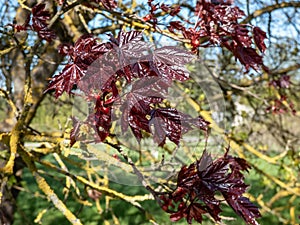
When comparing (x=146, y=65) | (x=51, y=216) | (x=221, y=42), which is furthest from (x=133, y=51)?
(x=51, y=216)

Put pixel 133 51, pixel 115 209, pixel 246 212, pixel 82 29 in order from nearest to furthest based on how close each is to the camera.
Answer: pixel 133 51 < pixel 246 212 < pixel 82 29 < pixel 115 209

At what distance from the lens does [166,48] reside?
73 centimetres

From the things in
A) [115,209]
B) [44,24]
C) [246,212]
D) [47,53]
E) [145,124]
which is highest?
[47,53]

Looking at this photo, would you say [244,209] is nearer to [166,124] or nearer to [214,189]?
[214,189]

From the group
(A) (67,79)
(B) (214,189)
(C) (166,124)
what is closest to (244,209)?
(B) (214,189)

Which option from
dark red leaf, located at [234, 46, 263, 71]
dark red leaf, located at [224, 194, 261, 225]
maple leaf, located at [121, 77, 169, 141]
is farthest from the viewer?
dark red leaf, located at [234, 46, 263, 71]

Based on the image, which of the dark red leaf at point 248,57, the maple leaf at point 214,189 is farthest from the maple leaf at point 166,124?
the dark red leaf at point 248,57

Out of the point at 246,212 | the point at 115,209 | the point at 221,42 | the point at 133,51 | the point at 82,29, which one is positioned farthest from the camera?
the point at 115,209

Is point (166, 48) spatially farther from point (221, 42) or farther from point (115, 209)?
point (115, 209)

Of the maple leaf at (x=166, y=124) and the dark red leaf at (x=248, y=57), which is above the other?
the dark red leaf at (x=248, y=57)

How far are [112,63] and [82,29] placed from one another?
1.33 m

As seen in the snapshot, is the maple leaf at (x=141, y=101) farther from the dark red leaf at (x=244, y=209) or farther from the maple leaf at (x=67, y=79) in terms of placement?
the dark red leaf at (x=244, y=209)

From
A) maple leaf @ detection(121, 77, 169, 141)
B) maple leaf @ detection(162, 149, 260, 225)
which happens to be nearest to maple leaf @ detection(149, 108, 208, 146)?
maple leaf @ detection(121, 77, 169, 141)

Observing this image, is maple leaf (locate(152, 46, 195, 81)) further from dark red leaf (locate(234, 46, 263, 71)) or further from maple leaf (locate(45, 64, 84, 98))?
dark red leaf (locate(234, 46, 263, 71))
